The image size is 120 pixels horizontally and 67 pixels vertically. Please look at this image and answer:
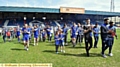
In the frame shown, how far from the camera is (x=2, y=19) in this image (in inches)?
1957

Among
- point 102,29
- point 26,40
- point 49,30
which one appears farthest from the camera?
point 49,30

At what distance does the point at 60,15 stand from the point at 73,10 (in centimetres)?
603

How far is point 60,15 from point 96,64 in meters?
49.6

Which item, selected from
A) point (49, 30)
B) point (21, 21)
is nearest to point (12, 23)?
point (21, 21)

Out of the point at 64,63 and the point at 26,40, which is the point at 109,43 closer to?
the point at 64,63

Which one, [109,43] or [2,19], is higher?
[109,43]

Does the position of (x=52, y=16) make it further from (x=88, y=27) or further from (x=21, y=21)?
(x=88, y=27)

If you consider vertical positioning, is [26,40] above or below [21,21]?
above

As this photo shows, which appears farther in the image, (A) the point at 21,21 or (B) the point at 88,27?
(A) the point at 21,21

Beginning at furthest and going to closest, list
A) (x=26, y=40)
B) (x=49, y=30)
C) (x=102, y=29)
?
1. (x=49, y=30)
2. (x=26, y=40)
3. (x=102, y=29)

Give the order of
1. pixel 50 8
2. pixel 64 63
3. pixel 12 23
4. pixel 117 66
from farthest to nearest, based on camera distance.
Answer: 1. pixel 50 8
2. pixel 12 23
3. pixel 64 63
4. pixel 117 66

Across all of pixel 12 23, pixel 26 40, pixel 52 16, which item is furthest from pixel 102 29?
pixel 52 16

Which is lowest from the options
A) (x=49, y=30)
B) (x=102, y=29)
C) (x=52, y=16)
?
(x=52, y=16)

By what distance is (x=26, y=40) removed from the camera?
12.7 m
